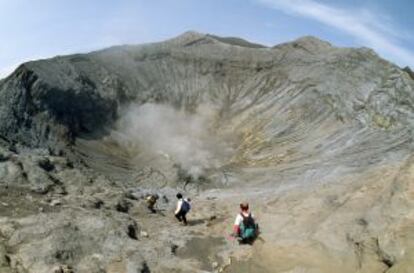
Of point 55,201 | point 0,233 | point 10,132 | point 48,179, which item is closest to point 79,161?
point 10,132

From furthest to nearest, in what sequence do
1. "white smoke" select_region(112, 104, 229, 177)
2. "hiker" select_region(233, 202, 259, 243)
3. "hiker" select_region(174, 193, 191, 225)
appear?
"white smoke" select_region(112, 104, 229, 177), "hiker" select_region(174, 193, 191, 225), "hiker" select_region(233, 202, 259, 243)

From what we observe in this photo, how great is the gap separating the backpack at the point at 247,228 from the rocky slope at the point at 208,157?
460 millimetres

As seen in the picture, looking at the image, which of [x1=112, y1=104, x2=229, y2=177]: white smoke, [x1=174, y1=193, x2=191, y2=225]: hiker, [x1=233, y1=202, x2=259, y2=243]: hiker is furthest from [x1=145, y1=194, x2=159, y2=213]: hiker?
[x1=112, y1=104, x2=229, y2=177]: white smoke

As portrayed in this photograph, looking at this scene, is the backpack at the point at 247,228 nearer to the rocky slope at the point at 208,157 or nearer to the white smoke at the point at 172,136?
the rocky slope at the point at 208,157

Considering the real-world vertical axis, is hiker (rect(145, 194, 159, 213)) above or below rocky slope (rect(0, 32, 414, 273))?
below

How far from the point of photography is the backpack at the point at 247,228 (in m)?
16.0

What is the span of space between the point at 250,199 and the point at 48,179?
23.3 ft

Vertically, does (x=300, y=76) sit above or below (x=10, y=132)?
above

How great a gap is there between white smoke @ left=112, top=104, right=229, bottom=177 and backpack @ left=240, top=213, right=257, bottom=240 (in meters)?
12.8

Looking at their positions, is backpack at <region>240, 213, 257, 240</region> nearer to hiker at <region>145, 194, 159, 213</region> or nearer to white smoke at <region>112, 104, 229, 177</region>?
hiker at <region>145, 194, 159, 213</region>

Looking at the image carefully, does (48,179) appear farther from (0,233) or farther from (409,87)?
(409,87)

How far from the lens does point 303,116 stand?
3281 centimetres

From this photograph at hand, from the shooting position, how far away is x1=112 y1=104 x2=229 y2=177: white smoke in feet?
104

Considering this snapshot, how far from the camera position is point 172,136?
34531 millimetres
